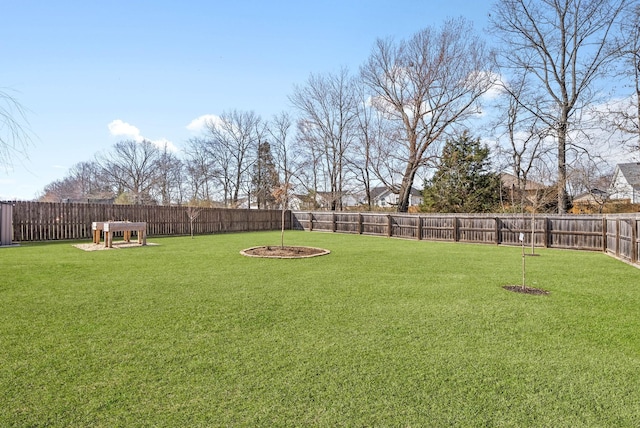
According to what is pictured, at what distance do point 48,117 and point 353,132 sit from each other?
22.1 m

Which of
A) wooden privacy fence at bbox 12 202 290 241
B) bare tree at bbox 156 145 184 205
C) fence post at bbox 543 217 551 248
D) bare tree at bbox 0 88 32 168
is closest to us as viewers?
bare tree at bbox 0 88 32 168

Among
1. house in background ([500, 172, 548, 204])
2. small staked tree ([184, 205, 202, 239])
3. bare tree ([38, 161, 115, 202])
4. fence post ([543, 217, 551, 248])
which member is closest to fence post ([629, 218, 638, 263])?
fence post ([543, 217, 551, 248])

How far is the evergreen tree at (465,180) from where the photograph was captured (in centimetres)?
1970

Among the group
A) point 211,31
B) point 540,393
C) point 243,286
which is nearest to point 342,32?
point 211,31

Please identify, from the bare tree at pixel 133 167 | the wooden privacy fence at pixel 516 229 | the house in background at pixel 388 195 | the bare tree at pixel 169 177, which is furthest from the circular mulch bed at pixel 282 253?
the bare tree at pixel 133 167

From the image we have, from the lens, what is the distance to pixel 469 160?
20.0m

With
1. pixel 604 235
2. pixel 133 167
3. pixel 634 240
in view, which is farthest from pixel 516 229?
pixel 133 167

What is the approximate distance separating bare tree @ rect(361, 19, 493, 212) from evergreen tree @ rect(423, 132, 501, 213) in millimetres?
1378

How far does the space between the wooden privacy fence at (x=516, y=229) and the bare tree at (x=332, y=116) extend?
8049 millimetres

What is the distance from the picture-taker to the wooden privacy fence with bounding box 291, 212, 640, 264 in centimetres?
834

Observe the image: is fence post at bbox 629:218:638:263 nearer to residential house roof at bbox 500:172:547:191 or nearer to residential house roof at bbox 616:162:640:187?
residential house roof at bbox 500:172:547:191

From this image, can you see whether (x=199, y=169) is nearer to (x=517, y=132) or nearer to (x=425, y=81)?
(x=425, y=81)

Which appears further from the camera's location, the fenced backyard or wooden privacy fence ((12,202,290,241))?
wooden privacy fence ((12,202,290,241))

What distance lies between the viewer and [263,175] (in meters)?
29.2
